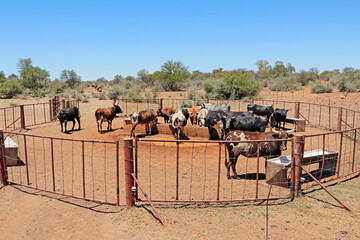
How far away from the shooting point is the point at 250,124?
14500 millimetres

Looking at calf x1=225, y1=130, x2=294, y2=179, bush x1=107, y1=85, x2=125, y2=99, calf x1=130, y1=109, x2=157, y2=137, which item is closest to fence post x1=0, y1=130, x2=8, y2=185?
calf x1=225, y1=130, x2=294, y2=179

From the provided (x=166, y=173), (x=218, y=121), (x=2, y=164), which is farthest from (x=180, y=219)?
(x=218, y=121)

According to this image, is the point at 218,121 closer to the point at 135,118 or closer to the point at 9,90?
the point at 135,118

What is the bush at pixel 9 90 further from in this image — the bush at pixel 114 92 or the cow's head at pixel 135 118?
the cow's head at pixel 135 118

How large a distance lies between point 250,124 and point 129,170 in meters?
9.30

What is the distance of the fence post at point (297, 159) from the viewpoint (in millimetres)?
7199

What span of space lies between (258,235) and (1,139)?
294 inches

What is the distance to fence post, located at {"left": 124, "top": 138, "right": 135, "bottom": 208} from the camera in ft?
21.3

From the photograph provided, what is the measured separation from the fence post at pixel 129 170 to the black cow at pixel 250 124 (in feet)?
28.9

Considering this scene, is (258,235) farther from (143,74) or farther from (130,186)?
(143,74)

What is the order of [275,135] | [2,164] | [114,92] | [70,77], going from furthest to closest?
1. [70,77]
2. [114,92]
3. [275,135]
4. [2,164]

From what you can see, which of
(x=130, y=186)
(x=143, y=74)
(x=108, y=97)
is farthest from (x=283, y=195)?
(x=143, y=74)

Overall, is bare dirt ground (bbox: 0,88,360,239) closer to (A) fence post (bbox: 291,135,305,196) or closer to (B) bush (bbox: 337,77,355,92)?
(A) fence post (bbox: 291,135,305,196)

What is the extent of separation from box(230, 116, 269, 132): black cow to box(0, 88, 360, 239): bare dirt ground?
268 inches
